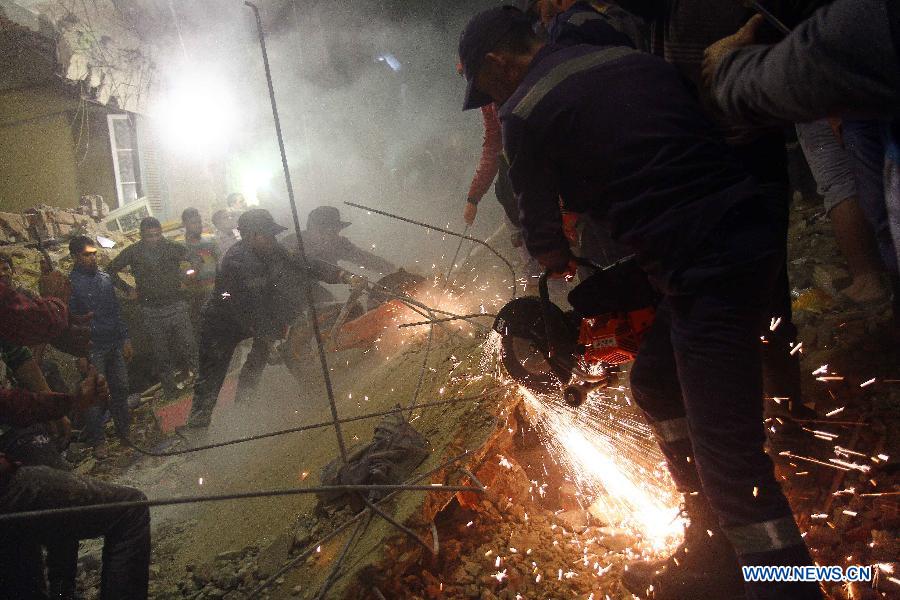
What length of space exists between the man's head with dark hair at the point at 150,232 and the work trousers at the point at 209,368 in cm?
267

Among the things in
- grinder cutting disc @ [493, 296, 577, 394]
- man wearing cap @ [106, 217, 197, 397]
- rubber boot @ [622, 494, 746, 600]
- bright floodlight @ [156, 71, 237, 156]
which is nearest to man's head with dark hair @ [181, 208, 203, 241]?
man wearing cap @ [106, 217, 197, 397]

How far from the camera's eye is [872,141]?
1907mm

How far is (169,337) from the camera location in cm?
807

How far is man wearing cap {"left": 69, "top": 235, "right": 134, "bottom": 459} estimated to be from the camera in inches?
263

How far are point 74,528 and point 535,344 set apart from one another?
295 cm

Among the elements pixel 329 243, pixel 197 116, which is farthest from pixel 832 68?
pixel 197 116

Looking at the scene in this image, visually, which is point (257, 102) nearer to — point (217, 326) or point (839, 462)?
point (217, 326)

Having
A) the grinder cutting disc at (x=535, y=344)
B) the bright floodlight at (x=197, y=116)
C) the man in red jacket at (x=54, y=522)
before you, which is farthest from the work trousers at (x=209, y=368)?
the bright floodlight at (x=197, y=116)

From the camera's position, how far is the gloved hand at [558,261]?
2.11 m

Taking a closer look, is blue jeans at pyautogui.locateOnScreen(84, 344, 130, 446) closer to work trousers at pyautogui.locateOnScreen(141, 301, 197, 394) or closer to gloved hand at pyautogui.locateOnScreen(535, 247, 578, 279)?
work trousers at pyautogui.locateOnScreen(141, 301, 197, 394)

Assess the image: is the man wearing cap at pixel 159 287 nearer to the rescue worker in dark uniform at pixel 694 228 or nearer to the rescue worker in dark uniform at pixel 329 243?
the rescue worker in dark uniform at pixel 329 243

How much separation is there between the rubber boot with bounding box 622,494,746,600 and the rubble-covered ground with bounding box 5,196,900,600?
189mm

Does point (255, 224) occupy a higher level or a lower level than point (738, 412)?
higher

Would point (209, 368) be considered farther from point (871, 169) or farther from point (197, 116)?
point (197, 116)
